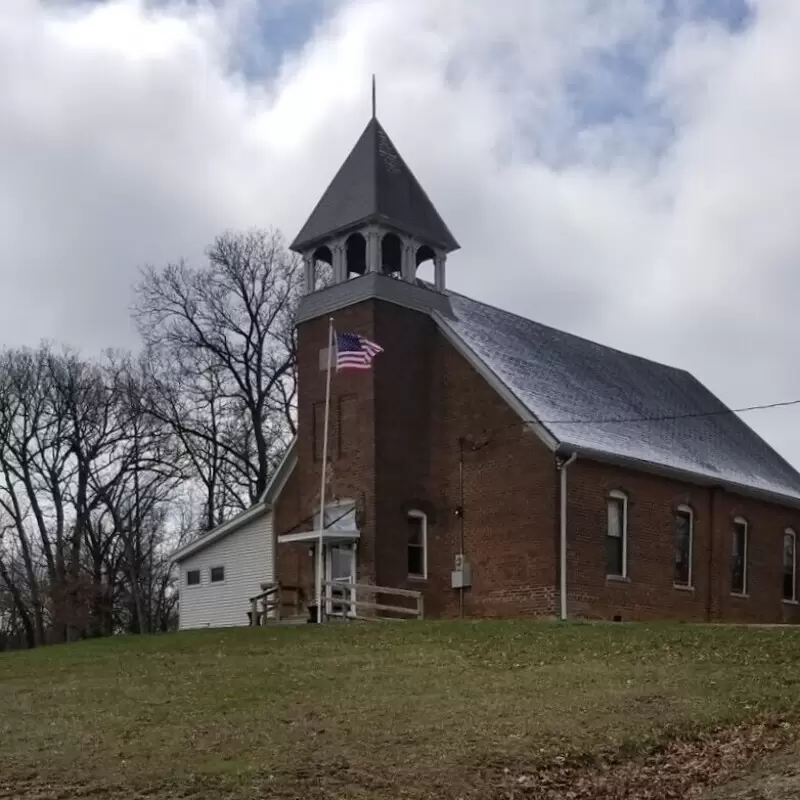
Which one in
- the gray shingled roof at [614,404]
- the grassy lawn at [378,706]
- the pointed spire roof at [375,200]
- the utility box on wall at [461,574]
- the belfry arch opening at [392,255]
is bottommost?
the grassy lawn at [378,706]

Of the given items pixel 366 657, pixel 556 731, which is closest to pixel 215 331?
pixel 366 657

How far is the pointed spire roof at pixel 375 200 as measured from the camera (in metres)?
31.6

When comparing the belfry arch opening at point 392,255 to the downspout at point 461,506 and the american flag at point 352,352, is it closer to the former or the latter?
the american flag at point 352,352

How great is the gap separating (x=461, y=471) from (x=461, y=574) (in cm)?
247

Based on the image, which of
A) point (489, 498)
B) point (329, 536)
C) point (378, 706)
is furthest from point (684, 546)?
point (378, 706)

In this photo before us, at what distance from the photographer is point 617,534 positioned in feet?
99.1

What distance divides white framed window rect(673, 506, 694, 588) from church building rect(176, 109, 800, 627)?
Result: 53 mm

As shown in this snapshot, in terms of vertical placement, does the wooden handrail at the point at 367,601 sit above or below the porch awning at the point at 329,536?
below

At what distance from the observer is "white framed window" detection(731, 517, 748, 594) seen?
3400 cm

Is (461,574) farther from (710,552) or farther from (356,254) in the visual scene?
(356,254)

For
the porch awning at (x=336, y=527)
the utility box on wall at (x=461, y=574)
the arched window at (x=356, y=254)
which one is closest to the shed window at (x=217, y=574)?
the porch awning at (x=336, y=527)

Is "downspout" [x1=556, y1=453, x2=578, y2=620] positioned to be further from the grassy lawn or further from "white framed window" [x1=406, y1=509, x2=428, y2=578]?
the grassy lawn

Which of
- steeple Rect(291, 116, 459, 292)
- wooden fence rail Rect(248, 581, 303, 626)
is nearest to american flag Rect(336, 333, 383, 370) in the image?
steeple Rect(291, 116, 459, 292)

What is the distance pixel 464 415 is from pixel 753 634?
10.3m
